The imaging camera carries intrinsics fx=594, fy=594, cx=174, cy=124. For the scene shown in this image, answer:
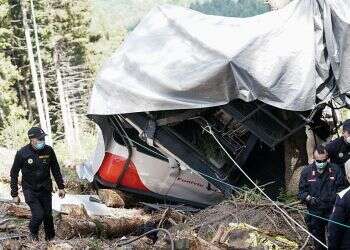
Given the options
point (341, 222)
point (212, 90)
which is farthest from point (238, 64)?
point (341, 222)

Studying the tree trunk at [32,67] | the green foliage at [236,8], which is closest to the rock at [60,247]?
the tree trunk at [32,67]

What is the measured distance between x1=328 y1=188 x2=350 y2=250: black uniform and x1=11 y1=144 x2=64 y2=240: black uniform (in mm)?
3812

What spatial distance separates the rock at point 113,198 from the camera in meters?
9.23

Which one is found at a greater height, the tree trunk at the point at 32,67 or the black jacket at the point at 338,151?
the black jacket at the point at 338,151

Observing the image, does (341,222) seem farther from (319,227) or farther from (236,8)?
(236,8)

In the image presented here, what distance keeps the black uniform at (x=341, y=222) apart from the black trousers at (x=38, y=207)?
3806mm

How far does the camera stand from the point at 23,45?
1400 inches

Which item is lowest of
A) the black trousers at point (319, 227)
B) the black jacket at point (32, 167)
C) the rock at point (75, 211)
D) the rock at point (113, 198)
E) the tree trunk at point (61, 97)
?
the tree trunk at point (61, 97)

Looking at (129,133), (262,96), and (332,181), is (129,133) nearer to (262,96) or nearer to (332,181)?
(262,96)

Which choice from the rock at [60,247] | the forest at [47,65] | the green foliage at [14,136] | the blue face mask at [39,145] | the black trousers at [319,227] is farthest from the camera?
the forest at [47,65]

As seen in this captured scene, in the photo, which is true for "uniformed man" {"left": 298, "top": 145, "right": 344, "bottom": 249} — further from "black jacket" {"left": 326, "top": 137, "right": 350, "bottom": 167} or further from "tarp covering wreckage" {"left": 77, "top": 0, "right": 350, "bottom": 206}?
"tarp covering wreckage" {"left": 77, "top": 0, "right": 350, "bottom": 206}

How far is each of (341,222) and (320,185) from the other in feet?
3.96

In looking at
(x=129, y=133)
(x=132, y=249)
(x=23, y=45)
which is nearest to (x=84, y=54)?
(x=23, y=45)

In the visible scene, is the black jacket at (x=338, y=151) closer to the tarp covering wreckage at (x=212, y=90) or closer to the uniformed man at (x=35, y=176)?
the tarp covering wreckage at (x=212, y=90)
